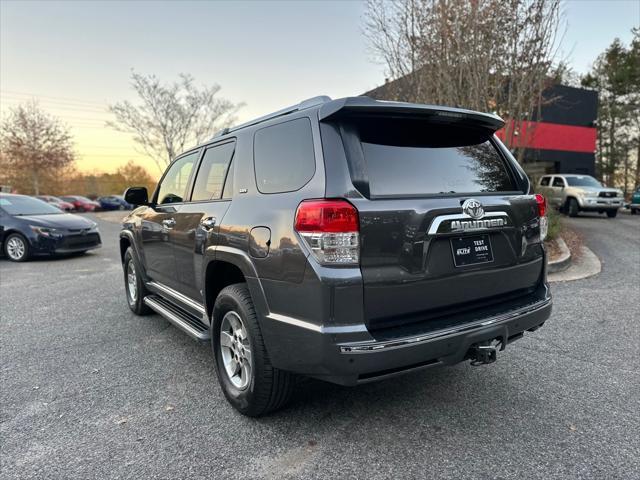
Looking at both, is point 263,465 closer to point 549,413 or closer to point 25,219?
point 549,413

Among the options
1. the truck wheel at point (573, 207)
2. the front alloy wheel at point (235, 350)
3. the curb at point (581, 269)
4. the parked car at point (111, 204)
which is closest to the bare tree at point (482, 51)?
the curb at point (581, 269)

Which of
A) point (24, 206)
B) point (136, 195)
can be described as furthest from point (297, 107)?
point (24, 206)

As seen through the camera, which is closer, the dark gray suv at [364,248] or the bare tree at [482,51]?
the dark gray suv at [364,248]

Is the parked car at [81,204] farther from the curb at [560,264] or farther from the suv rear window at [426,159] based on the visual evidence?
the suv rear window at [426,159]

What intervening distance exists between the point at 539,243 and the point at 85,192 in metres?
67.5

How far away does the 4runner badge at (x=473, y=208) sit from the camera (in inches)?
97.4

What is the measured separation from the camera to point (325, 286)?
7.04ft

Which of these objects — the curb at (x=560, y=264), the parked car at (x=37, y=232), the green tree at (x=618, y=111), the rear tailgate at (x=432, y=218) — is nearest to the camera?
the rear tailgate at (x=432, y=218)

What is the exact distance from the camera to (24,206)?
10.2 m

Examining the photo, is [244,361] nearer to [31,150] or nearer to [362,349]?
[362,349]

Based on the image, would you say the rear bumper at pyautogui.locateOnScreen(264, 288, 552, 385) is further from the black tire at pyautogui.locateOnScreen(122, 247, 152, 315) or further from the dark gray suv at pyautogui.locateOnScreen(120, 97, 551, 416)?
the black tire at pyautogui.locateOnScreen(122, 247, 152, 315)

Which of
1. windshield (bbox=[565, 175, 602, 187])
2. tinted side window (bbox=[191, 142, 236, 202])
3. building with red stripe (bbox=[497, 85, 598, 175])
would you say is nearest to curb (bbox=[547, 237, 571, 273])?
tinted side window (bbox=[191, 142, 236, 202])

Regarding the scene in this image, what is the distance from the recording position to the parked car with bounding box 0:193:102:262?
9.40m

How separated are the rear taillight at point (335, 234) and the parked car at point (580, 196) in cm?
1593
